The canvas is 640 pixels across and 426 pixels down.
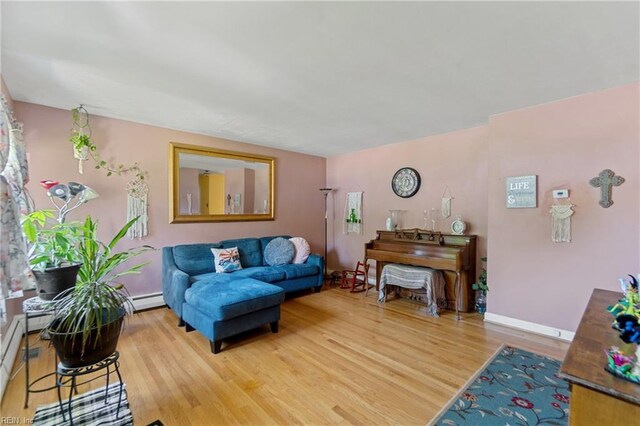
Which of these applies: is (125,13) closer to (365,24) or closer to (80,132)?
(365,24)

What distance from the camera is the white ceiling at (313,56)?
1.52m

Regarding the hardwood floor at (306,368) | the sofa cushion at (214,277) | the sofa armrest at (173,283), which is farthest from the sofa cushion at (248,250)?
the hardwood floor at (306,368)

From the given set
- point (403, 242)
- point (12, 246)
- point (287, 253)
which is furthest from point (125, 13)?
point (403, 242)

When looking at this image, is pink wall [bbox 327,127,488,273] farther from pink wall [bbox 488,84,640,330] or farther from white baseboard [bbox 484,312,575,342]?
white baseboard [bbox 484,312,575,342]

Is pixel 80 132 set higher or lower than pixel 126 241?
higher

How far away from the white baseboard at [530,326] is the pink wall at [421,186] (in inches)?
32.4

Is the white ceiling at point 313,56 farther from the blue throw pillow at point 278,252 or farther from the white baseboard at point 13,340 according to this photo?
the white baseboard at point 13,340

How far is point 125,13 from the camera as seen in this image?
1504 mm

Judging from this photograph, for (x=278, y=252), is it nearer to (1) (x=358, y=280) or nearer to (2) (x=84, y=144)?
(1) (x=358, y=280)

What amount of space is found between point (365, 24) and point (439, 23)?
16.8 inches

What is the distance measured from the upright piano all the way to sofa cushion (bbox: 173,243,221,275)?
2.33 m

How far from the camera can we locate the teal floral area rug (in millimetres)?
1712

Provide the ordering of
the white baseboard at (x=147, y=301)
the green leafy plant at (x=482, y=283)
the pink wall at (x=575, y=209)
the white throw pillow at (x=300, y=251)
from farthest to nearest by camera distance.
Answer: the white throw pillow at (x=300, y=251), the white baseboard at (x=147, y=301), the green leafy plant at (x=482, y=283), the pink wall at (x=575, y=209)

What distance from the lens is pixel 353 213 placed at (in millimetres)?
5141
